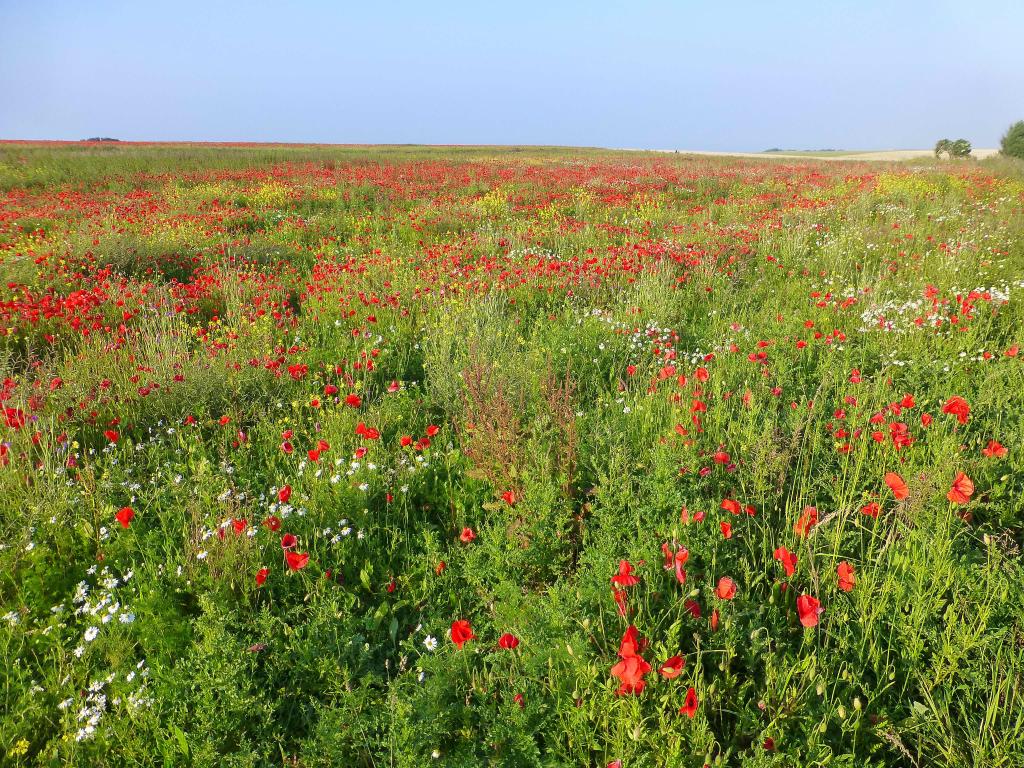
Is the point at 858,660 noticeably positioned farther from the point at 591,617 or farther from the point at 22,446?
the point at 22,446

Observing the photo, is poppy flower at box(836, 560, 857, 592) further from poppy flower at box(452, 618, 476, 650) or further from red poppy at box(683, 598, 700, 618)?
poppy flower at box(452, 618, 476, 650)

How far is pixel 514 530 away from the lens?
2.78 metres

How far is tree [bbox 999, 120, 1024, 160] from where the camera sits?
30062 mm

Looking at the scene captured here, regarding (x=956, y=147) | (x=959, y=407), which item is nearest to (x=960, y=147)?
(x=956, y=147)

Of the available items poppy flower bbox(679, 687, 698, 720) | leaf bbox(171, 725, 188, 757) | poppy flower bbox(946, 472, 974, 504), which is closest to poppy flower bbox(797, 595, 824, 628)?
poppy flower bbox(679, 687, 698, 720)

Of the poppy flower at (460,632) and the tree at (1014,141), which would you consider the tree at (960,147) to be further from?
the poppy flower at (460,632)

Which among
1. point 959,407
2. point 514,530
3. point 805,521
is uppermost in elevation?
point 959,407

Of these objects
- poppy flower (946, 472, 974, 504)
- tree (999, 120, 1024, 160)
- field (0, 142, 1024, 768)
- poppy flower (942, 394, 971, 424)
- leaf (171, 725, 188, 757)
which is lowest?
leaf (171, 725, 188, 757)

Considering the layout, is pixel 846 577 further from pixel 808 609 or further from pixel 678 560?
pixel 678 560

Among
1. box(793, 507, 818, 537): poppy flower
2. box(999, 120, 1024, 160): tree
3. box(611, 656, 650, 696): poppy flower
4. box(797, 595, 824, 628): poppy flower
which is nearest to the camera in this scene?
box(611, 656, 650, 696): poppy flower

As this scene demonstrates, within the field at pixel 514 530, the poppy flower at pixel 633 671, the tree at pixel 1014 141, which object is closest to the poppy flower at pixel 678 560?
the field at pixel 514 530

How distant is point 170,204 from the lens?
12.8m

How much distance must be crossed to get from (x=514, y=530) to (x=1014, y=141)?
4182 centimetres

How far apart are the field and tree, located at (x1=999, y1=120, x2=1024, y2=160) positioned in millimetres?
33927
